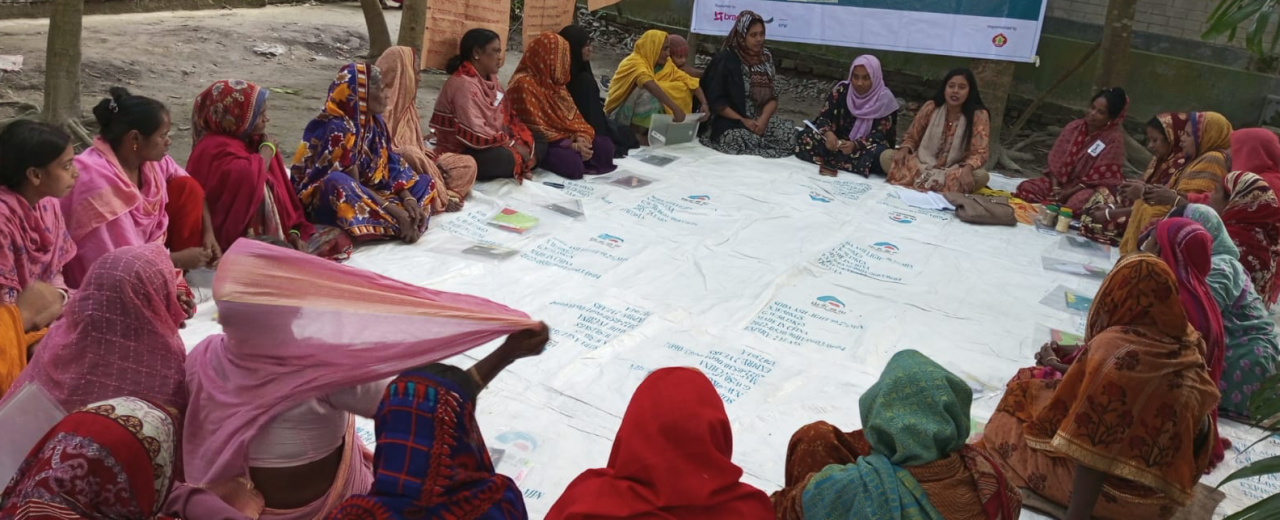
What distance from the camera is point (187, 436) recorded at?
1.94 metres

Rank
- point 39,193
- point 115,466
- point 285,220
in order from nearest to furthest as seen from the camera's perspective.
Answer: point 115,466, point 39,193, point 285,220

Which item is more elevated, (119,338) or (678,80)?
(678,80)

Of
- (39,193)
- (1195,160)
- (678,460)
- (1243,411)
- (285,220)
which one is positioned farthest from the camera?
(1195,160)

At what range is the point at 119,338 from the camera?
193cm

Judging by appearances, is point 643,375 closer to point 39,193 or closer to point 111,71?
point 39,193

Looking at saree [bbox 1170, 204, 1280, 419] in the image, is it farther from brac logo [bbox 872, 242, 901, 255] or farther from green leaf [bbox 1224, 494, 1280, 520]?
green leaf [bbox 1224, 494, 1280, 520]

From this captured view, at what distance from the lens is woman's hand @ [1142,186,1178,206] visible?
440cm

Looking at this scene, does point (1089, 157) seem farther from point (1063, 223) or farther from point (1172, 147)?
point (1172, 147)

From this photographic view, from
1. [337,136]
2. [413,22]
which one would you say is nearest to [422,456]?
[337,136]

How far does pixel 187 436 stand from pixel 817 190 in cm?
453

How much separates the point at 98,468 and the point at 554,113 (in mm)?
4574

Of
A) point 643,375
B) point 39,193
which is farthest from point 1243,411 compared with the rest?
point 39,193

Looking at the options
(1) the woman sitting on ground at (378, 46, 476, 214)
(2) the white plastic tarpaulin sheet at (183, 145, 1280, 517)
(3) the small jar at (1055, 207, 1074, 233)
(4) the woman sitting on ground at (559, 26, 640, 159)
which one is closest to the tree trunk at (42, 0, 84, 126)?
(1) the woman sitting on ground at (378, 46, 476, 214)

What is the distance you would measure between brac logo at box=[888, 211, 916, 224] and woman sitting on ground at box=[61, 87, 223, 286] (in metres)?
3.77
